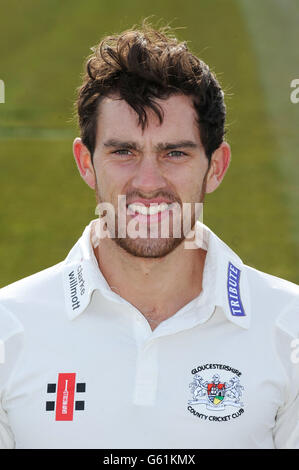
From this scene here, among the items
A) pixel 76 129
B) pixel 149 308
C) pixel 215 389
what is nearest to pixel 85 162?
pixel 149 308

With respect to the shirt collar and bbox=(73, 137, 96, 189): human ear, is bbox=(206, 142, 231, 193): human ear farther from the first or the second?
bbox=(73, 137, 96, 189): human ear

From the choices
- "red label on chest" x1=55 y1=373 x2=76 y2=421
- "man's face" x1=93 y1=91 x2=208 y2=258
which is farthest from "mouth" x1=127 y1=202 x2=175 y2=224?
"red label on chest" x1=55 y1=373 x2=76 y2=421

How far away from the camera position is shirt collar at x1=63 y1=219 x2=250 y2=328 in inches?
132

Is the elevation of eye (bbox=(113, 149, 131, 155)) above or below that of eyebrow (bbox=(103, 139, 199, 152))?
below

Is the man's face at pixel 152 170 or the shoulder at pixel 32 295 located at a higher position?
the man's face at pixel 152 170

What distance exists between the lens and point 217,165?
3768 mm

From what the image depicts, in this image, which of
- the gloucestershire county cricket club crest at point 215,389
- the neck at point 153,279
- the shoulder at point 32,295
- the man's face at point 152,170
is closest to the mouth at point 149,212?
the man's face at point 152,170

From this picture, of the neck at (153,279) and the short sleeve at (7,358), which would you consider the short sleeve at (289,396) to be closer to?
the neck at (153,279)

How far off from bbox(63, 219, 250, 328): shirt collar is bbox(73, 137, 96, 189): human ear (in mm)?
203

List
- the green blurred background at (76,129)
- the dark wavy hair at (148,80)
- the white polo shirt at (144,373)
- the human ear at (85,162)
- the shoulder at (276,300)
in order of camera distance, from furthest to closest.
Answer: the green blurred background at (76,129), the human ear at (85,162), the dark wavy hair at (148,80), the shoulder at (276,300), the white polo shirt at (144,373)

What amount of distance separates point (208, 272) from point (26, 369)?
0.84 m

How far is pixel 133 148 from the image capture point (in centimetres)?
341

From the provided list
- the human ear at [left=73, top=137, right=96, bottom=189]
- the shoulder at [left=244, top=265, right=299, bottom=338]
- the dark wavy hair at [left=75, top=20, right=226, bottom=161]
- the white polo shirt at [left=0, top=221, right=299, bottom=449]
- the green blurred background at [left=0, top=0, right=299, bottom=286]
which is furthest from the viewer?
the green blurred background at [left=0, top=0, right=299, bottom=286]

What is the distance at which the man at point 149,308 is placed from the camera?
3199mm
